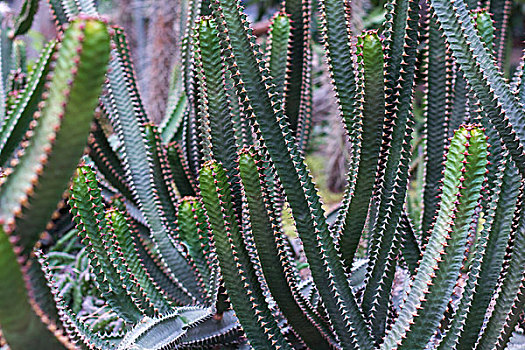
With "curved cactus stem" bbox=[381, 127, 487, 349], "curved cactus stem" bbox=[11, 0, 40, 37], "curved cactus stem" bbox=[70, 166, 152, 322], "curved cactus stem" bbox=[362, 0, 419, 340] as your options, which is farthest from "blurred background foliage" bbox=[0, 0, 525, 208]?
"curved cactus stem" bbox=[381, 127, 487, 349]

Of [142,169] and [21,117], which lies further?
Result: [142,169]

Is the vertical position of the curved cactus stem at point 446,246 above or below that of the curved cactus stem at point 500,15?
below

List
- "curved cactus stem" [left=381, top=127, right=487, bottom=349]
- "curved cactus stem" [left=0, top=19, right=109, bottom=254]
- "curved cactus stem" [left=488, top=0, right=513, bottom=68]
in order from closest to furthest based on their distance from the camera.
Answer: "curved cactus stem" [left=0, top=19, right=109, bottom=254] < "curved cactus stem" [left=381, top=127, right=487, bottom=349] < "curved cactus stem" [left=488, top=0, right=513, bottom=68]

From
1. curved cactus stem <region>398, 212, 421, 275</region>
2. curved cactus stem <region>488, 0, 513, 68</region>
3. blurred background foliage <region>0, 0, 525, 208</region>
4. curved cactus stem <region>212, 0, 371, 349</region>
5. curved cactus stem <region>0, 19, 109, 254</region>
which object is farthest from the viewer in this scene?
blurred background foliage <region>0, 0, 525, 208</region>

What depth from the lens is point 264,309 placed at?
3.69ft

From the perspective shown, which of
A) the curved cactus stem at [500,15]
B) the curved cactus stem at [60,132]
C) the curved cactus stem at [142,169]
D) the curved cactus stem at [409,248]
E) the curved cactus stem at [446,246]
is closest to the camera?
the curved cactus stem at [60,132]

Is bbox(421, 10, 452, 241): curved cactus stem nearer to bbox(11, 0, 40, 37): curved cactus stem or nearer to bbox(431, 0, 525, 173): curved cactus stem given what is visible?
bbox(431, 0, 525, 173): curved cactus stem

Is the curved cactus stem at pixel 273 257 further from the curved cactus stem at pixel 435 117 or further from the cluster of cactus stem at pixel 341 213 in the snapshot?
the curved cactus stem at pixel 435 117

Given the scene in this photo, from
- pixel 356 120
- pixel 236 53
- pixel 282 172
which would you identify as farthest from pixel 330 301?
pixel 236 53

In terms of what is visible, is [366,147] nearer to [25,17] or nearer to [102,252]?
[102,252]

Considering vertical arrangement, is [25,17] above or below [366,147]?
above

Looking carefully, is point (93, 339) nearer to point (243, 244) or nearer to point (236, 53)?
point (243, 244)

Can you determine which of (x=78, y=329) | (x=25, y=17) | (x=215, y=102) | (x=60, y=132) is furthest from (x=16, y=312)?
(x=25, y=17)

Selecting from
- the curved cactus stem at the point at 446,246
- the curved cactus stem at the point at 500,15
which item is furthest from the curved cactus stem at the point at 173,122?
the curved cactus stem at the point at 446,246
